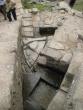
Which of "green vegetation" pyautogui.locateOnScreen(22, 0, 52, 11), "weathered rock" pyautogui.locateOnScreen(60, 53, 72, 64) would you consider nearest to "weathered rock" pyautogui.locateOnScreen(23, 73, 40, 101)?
"weathered rock" pyautogui.locateOnScreen(60, 53, 72, 64)

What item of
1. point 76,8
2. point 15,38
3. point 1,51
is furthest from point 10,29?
point 76,8

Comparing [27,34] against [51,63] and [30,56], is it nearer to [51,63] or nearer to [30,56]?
[30,56]

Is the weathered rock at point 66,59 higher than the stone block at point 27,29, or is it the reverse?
the weathered rock at point 66,59

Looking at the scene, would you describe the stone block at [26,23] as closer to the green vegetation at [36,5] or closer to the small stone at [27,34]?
the small stone at [27,34]

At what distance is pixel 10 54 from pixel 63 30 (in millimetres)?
3250

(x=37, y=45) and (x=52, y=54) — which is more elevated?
(x=52, y=54)

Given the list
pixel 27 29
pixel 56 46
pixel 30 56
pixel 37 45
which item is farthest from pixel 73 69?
pixel 27 29

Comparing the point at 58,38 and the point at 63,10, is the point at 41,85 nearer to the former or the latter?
the point at 58,38

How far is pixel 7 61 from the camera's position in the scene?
6145 mm

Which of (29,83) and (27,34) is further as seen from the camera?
(27,34)

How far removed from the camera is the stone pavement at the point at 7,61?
5142 millimetres

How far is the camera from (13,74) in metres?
5.74

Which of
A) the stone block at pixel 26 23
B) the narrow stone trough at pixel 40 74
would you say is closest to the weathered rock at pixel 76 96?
the narrow stone trough at pixel 40 74

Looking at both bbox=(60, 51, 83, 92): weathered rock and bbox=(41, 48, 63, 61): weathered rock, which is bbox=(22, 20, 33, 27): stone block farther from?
bbox=(60, 51, 83, 92): weathered rock
